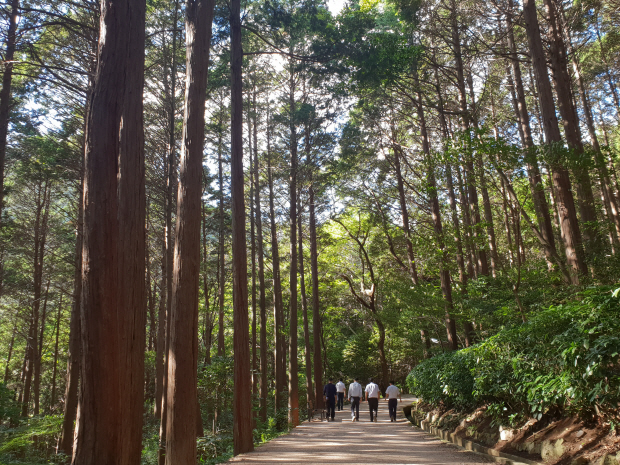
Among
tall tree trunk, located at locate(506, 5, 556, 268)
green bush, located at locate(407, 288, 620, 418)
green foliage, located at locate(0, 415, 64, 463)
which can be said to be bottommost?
green foliage, located at locate(0, 415, 64, 463)

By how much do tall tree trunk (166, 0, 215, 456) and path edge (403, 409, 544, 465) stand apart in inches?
186

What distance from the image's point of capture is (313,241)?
68.6 feet

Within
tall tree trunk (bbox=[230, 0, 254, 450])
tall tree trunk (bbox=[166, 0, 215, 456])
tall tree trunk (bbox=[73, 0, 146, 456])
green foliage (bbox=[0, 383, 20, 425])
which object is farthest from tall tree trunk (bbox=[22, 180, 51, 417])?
tall tree trunk (bbox=[73, 0, 146, 456])

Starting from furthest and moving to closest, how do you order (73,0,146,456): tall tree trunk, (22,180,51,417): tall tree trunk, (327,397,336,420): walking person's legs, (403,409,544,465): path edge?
1. (22,180,51,417): tall tree trunk
2. (327,397,336,420): walking person's legs
3. (403,409,544,465): path edge
4. (73,0,146,456): tall tree trunk

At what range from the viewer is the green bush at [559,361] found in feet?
13.9

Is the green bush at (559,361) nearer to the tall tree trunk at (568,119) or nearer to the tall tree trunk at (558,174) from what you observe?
the tall tree trunk at (558,174)

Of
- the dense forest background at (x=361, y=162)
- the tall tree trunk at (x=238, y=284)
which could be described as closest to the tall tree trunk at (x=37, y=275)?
the dense forest background at (x=361, y=162)

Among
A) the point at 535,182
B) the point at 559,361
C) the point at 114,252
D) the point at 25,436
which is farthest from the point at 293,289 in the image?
the point at 114,252

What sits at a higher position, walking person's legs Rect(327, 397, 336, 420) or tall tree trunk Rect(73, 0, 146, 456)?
tall tree trunk Rect(73, 0, 146, 456)

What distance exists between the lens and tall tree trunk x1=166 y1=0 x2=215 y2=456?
6.38 metres

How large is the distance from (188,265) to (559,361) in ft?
17.8

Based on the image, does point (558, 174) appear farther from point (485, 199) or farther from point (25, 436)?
point (25, 436)

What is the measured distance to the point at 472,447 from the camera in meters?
7.59

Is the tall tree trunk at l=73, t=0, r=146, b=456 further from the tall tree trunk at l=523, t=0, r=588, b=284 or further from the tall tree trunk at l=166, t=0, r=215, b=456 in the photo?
the tall tree trunk at l=523, t=0, r=588, b=284
